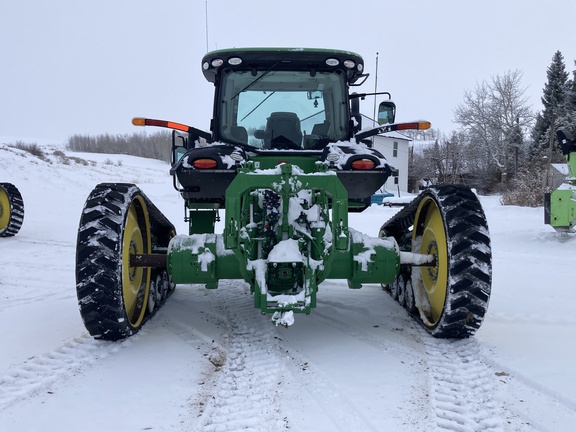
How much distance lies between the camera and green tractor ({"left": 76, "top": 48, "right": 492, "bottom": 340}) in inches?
135

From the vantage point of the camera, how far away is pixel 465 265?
3525 mm

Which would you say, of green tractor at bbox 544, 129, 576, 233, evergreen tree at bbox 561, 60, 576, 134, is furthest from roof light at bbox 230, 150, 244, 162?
evergreen tree at bbox 561, 60, 576, 134

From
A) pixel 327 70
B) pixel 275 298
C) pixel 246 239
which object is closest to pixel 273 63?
pixel 327 70

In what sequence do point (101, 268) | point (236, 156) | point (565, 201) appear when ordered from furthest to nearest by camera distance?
point (565, 201), point (236, 156), point (101, 268)

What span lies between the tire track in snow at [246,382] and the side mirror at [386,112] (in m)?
2.39

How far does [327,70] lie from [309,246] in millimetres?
2219

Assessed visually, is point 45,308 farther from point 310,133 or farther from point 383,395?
point 383,395

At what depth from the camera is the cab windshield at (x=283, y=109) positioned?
4.85 metres

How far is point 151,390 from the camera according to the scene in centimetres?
293

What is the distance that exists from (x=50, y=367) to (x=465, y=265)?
3043 millimetres

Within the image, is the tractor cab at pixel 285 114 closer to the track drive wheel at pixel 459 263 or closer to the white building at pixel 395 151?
the track drive wheel at pixel 459 263

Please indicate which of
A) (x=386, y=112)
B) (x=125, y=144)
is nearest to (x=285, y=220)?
(x=386, y=112)

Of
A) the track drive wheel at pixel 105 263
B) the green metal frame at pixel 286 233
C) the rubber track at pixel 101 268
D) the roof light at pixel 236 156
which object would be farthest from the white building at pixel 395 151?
the rubber track at pixel 101 268

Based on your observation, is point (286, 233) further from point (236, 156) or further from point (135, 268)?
point (135, 268)
